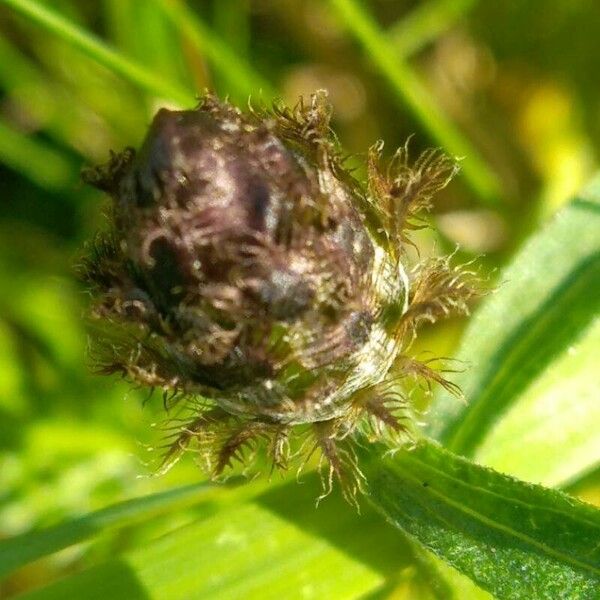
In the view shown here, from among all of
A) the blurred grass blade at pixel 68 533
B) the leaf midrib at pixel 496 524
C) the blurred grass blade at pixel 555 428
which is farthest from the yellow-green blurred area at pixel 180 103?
the leaf midrib at pixel 496 524

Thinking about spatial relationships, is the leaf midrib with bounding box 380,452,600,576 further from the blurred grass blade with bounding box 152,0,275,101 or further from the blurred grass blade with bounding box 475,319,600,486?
the blurred grass blade with bounding box 152,0,275,101

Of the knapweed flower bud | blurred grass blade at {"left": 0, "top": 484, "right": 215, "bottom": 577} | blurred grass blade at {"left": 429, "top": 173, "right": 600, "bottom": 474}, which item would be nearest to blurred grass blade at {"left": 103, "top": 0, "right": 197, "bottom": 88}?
blurred grass blade at {"left": 429, "top": 173, "right": 600, "bottom": 474}

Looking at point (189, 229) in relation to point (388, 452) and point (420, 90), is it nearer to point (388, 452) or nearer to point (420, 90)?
point (388, 452)

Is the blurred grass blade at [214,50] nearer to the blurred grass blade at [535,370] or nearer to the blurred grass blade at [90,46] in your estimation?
the blurred grass blade at [90,46]

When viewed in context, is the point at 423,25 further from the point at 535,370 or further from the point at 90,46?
the point at 535,370

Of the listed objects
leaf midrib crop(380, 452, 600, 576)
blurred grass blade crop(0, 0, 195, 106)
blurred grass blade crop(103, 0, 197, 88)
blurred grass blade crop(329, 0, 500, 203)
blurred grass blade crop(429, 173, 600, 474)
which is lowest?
leaf midrib crop(380, 452, 600, 576)

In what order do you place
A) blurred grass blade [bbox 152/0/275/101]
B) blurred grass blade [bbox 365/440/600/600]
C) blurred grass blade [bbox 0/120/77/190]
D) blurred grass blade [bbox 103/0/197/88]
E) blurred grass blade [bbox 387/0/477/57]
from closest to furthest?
blurred grass blade [bbox 365/440/600/600] → blurred grass blade [bbox 152/0/275/101] → blurred grass blade [bbox 103/0/197/88] → blurred grass blade [bbox 0/120/77/190] → blurred grass blade [bbox 387/0/477/57]
